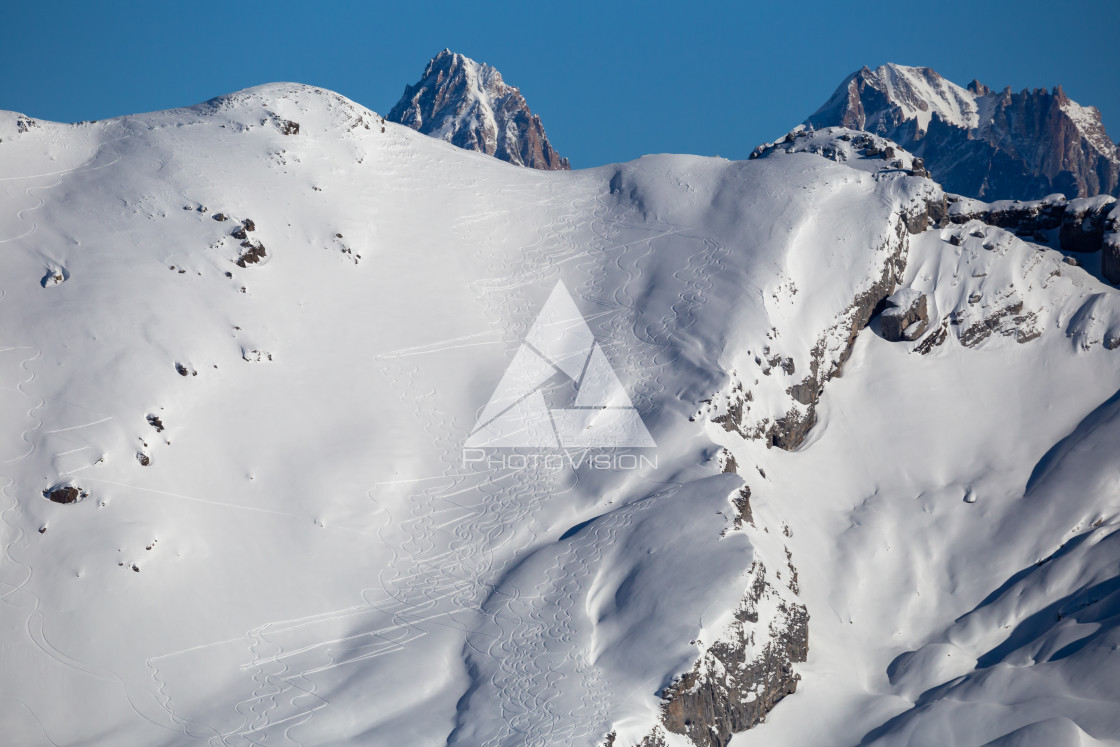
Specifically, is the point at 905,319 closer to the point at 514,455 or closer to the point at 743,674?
the point at 514,455

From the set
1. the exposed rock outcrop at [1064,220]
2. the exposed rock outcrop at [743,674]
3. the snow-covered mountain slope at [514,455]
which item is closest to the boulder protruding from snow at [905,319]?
the snow-covered mountain slope at [514,455]

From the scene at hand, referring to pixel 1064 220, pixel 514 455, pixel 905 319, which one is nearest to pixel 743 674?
pixel 514 455

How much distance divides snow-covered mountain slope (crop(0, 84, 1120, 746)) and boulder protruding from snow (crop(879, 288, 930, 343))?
0.36 m

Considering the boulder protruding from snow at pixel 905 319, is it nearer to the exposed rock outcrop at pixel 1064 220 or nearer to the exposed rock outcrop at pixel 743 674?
the exposed rock outcrop at pixel 1064 220

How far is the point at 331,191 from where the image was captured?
210ft

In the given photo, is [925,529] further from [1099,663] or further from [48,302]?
[48,302]

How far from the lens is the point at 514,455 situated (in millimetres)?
54281

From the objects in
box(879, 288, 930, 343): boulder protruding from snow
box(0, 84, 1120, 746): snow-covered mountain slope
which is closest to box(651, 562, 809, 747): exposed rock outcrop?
box(0, 84, 1120, 746): snow-covered mountain slope

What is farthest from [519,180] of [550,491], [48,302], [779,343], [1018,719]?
[1018,719]

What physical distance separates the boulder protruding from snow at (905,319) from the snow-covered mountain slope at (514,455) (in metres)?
0.36

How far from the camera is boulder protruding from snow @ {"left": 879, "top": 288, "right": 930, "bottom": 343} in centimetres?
6362

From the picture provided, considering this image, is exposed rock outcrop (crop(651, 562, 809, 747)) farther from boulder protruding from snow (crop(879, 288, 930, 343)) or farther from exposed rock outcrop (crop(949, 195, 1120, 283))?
exposed rock outcrop (crop(949, 195, 1120, 283))

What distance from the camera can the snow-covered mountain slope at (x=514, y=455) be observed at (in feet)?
142

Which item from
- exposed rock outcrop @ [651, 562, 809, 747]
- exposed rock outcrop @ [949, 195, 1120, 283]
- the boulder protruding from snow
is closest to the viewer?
exposed rock outcrop @ [651, 562, 809, 747]
